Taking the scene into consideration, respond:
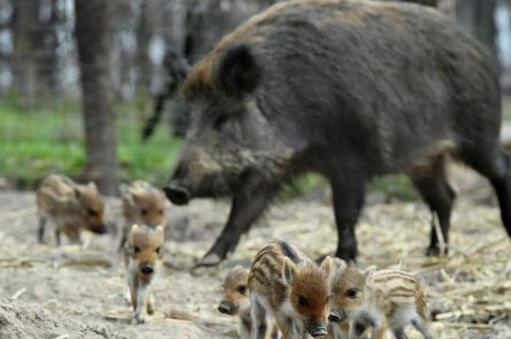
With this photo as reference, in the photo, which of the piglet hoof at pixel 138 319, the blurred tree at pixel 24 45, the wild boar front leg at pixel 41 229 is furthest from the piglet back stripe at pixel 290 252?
the blurred tree at pixel 24 45

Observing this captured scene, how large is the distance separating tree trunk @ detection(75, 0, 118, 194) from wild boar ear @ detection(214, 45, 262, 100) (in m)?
3.10

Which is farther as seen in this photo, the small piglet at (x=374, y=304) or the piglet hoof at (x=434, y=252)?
the piglet hoof at (x=434, y=252)

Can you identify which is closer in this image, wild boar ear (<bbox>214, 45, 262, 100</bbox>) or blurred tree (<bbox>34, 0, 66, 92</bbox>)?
wild boar ear (<bbox>214, 45, 262, 100</bbox>)

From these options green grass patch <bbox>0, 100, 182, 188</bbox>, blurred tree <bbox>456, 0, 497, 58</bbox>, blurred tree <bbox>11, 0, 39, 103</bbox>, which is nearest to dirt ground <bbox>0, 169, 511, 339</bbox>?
green grass patch <bbox>0, 100, 182, 188</bbox>

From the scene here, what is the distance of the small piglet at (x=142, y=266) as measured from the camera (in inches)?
195

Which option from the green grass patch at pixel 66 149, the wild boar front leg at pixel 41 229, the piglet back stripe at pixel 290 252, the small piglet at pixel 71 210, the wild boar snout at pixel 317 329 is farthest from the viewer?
the green grass patch at pixel 66 149

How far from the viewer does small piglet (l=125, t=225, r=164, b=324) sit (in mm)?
4957

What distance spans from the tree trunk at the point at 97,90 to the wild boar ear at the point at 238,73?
10.2 ft

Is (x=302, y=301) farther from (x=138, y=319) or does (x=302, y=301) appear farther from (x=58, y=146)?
(x=58, y=146)

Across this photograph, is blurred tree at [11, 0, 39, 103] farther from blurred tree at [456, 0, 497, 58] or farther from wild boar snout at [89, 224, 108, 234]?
blurred tree at [456, 0, 497, 58]

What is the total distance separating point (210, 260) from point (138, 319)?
179cm

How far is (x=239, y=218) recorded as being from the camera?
6934 millimetres

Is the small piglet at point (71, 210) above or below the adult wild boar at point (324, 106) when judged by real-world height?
below

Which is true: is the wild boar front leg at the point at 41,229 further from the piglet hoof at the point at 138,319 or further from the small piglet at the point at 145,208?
the piglet hoof at the point at 138,319
